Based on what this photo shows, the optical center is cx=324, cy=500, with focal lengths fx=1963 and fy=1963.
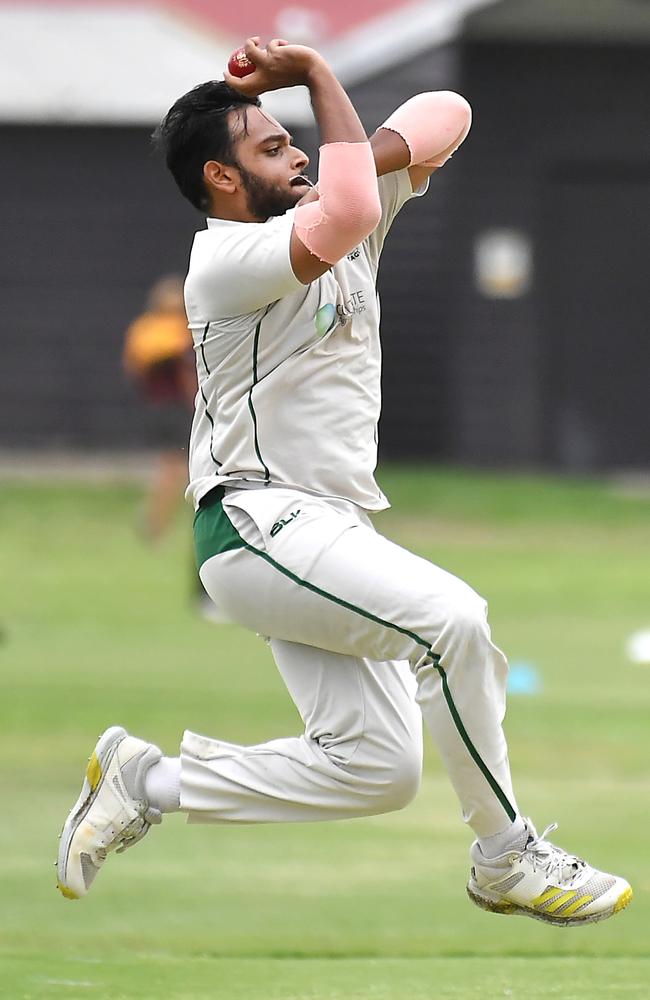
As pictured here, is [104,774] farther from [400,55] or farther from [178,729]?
[400,55]

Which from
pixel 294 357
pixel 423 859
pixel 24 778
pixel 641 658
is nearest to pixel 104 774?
pixel 294 357

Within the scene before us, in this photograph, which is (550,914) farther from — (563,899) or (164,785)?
(164,785)

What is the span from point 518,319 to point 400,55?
125 inches

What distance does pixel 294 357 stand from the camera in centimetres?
509

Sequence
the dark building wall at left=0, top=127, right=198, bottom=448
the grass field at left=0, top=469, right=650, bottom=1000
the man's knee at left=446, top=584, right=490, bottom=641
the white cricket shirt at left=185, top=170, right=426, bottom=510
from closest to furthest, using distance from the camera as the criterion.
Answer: the man's knee at left=446, top=584, right=490, bottom=641 < the white cricket shirt at left=185, top=170, right=426, bottom=510 < the grass field at left=0, top=469, right=650, bottom=1000 < the dark building wall at left=0, top=127, right=198, bottom=448

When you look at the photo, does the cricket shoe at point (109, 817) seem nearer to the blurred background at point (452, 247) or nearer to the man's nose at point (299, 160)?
Answer: the man's nose at point (299, 160)

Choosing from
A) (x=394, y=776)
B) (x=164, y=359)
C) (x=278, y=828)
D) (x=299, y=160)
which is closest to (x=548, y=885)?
(x=394, y=776)

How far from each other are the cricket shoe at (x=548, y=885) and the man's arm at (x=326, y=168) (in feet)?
5.11

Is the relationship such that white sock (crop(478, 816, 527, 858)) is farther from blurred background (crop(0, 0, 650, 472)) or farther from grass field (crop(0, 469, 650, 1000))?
blurred background (crop(0, 0, 650, 472))

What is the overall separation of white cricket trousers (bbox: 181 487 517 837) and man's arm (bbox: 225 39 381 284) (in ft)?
2.17

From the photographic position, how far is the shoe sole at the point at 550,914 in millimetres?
4984

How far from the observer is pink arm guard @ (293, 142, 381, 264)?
190 inches

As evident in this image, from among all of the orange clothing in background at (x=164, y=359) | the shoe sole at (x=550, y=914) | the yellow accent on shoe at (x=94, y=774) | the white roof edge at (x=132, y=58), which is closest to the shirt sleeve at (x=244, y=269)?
the yellow accent on shoe at (x=94, y=774)

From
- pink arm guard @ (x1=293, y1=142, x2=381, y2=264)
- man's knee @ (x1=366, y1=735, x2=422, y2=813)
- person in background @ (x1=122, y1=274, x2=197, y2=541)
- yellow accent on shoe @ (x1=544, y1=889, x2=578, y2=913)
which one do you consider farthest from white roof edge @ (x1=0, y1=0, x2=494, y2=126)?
yellow accent on shoe @ (x1=544, y1=889, x2=578, y2=913)
